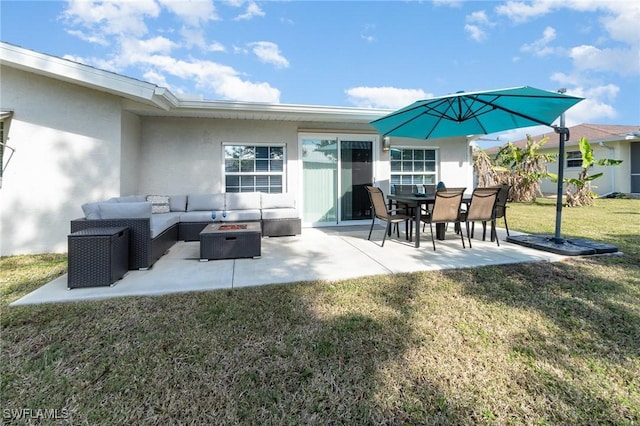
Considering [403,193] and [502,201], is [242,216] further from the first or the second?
[502,201]

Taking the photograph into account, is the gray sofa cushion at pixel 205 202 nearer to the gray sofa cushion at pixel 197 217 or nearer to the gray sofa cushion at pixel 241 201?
the gray sofa cushion at pixel 241 201

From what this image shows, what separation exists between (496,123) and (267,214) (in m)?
5.29

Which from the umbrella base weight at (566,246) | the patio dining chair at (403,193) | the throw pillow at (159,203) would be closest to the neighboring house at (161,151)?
the throw pillow at (159,203)

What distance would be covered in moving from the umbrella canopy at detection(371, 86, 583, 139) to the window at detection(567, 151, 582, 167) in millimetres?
15297

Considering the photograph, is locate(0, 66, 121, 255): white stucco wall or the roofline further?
locate(0, 66, 121, 255): white stucco wall

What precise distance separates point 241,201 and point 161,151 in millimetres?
2328

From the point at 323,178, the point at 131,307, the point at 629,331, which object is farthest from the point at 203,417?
the point at 323,178

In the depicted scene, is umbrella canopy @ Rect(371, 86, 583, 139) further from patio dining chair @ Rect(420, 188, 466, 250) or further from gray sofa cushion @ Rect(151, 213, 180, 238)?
gray sofa cushion @ Rect(151, 213, 180, 238)

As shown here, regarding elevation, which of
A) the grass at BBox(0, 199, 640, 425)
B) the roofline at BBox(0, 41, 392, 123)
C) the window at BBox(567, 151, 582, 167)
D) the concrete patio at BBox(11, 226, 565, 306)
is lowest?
the grass at BBox(0, 199, 640, 425)

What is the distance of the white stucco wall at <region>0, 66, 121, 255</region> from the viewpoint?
547 centimetres

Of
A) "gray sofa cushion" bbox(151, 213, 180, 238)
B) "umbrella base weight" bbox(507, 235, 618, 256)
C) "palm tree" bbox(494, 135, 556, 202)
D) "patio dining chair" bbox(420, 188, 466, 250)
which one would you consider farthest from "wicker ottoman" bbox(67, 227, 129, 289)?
"palm tree" bbox(494, 135, 556, 202)

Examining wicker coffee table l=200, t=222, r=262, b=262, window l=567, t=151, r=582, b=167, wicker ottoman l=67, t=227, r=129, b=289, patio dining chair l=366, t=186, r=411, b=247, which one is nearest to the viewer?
wicker ottoman l=67, t=227, r=129, b=289

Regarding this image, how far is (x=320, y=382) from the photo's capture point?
199 centimetres

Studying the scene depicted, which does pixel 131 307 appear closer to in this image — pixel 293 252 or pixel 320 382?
pixel 320 382
